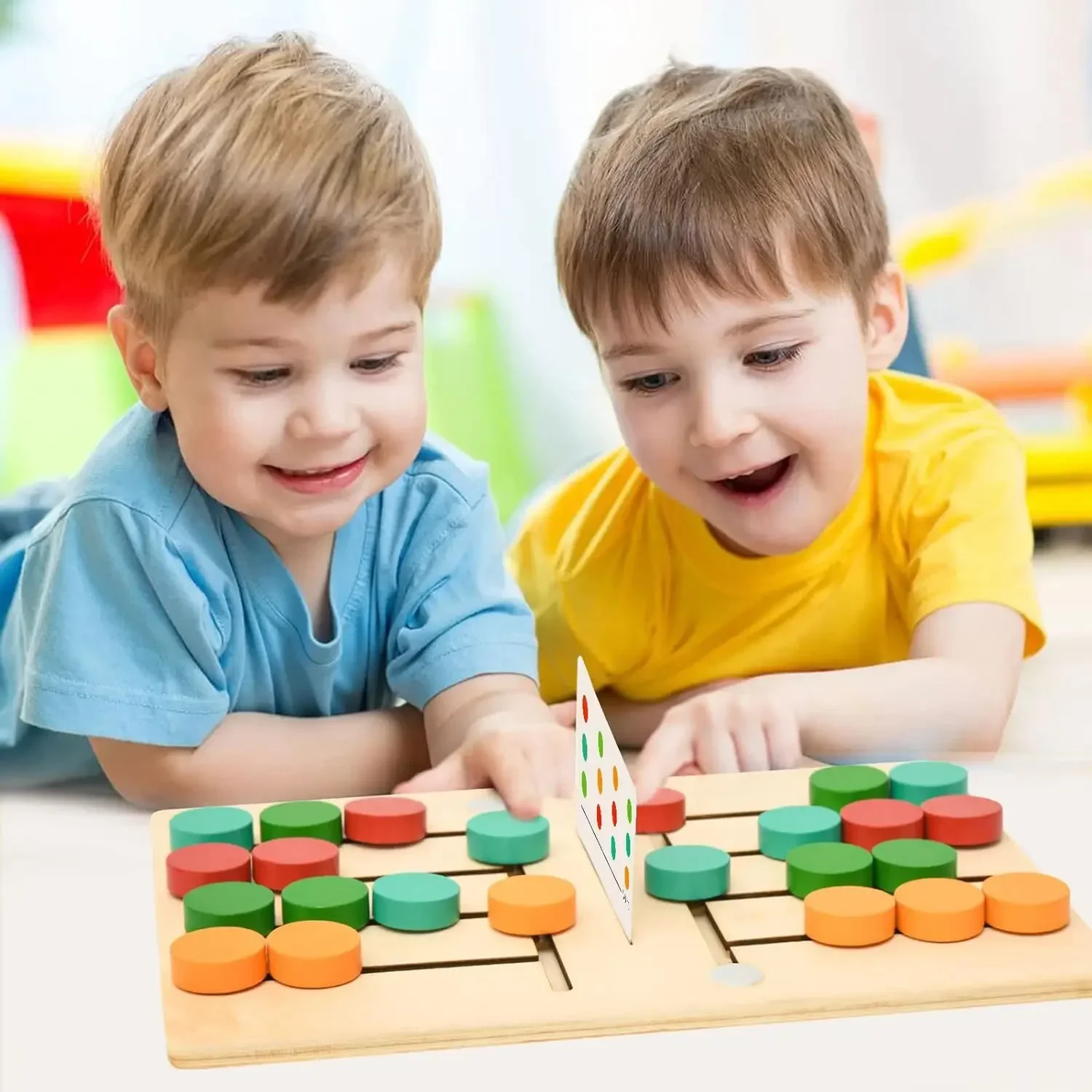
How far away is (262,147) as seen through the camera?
995 mm

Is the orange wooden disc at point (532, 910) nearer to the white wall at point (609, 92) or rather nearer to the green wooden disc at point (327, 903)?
the green wooden disc at point (327, 903)

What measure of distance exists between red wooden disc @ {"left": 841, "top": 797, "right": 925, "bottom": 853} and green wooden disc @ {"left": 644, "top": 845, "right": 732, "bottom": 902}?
0.27 feet

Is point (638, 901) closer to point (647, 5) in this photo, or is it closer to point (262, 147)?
point (262, 147)

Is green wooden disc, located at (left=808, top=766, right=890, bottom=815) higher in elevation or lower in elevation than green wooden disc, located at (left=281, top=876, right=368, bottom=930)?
lower

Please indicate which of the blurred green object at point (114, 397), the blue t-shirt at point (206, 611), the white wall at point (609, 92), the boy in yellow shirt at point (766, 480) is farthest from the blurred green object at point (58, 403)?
the boy in yellow shirt at point (766, 480)

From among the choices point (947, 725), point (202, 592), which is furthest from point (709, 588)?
point (202, 592)

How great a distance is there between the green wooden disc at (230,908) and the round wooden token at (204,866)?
0.02m

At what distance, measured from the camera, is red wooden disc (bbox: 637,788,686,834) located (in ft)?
3.06

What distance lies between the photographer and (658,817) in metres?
0.93

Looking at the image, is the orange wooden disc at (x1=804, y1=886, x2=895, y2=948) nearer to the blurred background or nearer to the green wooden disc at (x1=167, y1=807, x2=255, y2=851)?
the green wooden disc at (x1=167, y1=807, x2=255, y2=851)

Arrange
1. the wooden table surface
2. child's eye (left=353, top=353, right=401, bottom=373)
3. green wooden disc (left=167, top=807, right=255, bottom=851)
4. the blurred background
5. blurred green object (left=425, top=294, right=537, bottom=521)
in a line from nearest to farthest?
1. the wooden table surface
2. green wooden disc (left=167, top=807, right=255, bottom=851)
3. child's eye (left=353, top=353, right=401, bottom=373)
4. the blurred background
5. blurred green object (left=425, top=294, right=537, bottom=521)

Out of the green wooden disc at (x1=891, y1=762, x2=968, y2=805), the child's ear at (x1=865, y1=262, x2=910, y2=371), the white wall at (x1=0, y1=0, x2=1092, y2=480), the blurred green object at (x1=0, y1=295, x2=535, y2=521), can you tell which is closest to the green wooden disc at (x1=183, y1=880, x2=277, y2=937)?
the green wooden disc at (x1=891, y1=762, x2=968, y2=805)

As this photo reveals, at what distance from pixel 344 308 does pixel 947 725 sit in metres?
0.47

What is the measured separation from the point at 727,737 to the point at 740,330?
0.84 feet
